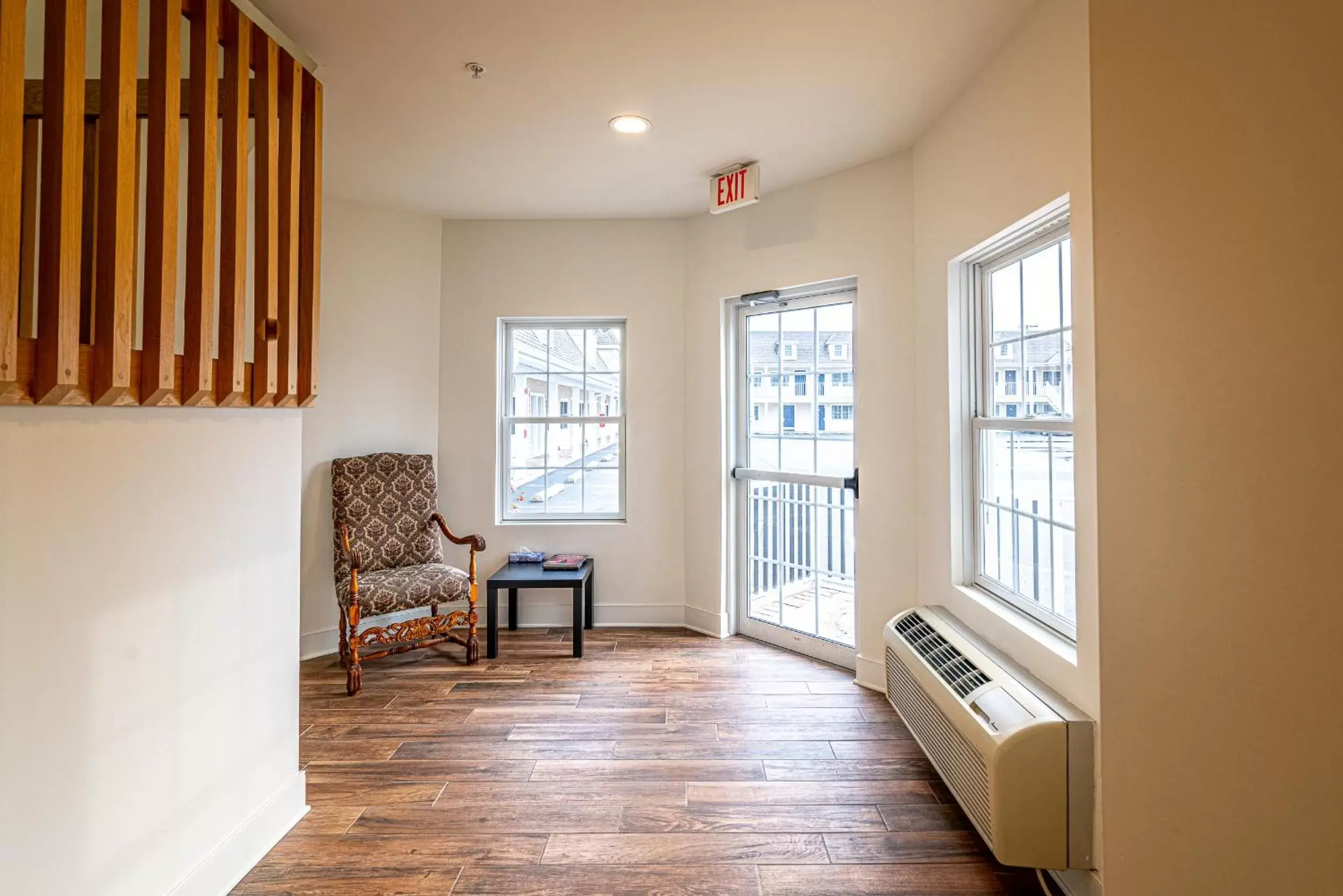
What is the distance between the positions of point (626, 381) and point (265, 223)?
97.8 inches

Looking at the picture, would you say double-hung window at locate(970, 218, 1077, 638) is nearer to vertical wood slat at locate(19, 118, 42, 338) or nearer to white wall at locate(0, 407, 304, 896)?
white wall at locate(0, 407, 304, 896)

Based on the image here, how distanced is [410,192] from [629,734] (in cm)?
317

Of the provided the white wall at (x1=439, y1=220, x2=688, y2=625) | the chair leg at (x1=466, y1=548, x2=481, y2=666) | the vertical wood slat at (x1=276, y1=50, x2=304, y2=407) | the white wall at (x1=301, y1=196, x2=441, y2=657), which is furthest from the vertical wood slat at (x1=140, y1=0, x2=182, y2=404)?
the white wall at (x1=439, y1=220, x2=688, y2=625)

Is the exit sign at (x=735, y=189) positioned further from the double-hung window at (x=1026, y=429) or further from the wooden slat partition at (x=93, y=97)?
the wooden slat partition at (x=93, y=97)

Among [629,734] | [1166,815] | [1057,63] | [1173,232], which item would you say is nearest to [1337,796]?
[1166,815]

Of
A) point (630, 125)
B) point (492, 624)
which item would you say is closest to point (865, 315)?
point (630, 125)

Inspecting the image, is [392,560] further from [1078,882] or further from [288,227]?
[1078,882]

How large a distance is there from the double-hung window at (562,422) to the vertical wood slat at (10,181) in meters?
3.08

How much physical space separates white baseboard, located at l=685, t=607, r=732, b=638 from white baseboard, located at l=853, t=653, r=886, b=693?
934 mm

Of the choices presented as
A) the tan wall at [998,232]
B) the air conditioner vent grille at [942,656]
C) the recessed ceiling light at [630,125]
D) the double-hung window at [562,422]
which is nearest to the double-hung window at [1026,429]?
the tan wall at [998,232]

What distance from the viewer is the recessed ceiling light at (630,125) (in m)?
2.76

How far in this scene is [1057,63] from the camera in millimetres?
1881

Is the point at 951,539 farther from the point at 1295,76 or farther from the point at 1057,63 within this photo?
the point at 1295,76

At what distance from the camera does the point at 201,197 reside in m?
1.68
